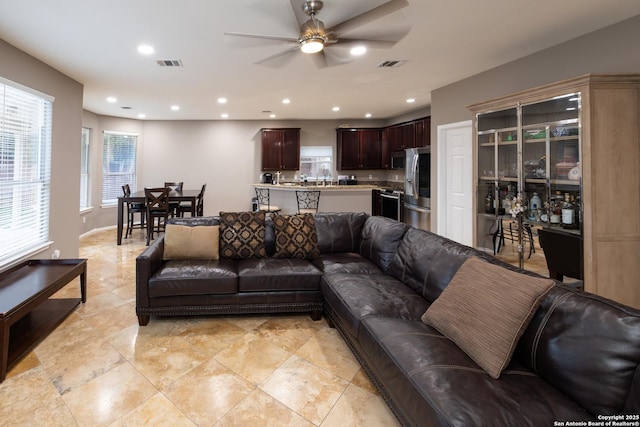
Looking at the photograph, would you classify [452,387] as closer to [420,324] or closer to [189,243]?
[420,324]

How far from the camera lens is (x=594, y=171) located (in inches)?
105

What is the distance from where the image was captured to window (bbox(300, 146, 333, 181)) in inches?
315

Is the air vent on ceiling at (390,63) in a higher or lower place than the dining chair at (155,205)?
higher

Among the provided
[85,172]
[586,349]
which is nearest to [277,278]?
[586,349]

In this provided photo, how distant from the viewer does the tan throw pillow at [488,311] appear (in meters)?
1.40

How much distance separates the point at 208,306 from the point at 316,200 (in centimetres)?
332

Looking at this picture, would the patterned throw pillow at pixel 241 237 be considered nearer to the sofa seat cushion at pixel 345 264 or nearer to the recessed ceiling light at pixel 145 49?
the sofa seat cushion at pixel 345 264

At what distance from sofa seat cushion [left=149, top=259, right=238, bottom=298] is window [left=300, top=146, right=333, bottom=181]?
548 centimetres

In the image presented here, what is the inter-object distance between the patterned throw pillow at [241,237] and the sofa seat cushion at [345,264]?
0.63m

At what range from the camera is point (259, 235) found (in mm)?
3273

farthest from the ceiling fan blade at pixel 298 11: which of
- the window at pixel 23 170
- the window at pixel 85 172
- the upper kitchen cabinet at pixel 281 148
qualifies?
the window at pixel 85 172

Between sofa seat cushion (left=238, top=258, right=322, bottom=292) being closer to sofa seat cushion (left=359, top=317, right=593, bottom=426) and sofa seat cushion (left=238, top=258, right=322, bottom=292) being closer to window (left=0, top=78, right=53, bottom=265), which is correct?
sofa seat cushion (left=359, top=317, right=593, bottom=426)

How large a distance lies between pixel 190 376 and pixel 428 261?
71.6 inches

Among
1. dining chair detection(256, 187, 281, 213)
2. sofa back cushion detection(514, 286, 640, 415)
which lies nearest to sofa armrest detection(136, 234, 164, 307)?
sofa back cushion detection(514, 286, 640, 415)
